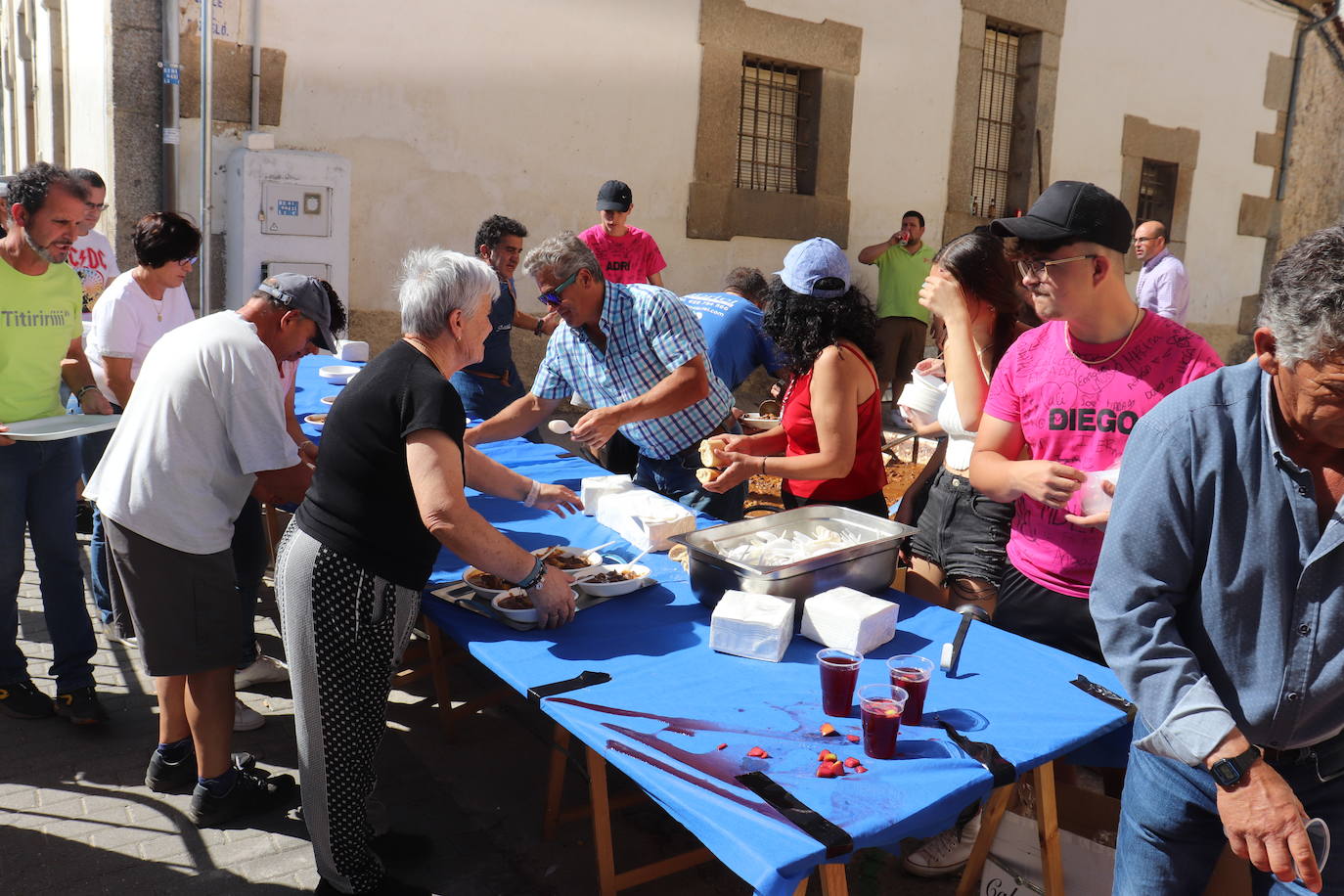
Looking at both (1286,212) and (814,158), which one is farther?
(1286,212)

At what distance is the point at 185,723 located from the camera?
10.1ft

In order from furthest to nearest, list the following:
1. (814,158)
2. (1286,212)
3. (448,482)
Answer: (1286,212) < (814,158) < (448,482)

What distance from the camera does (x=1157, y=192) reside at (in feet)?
43.1

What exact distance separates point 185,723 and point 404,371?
1.52 m

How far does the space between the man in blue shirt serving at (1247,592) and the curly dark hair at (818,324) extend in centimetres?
156

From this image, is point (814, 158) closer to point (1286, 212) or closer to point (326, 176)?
point (326, 176)

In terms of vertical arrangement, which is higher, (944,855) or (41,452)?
(41,452)

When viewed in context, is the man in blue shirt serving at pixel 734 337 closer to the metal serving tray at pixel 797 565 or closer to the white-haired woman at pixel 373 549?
the metal serving tray at pixel 797 565

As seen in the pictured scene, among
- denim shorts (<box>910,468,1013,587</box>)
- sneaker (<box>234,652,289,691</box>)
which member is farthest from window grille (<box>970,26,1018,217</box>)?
sneaker (<box>234,652,289,691</box>)

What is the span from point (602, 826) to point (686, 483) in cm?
167

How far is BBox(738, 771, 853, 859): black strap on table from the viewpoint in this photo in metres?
1.60

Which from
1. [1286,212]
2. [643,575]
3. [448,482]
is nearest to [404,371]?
[448,482]

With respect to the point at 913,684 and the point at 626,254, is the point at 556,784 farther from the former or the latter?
the point at 626,254

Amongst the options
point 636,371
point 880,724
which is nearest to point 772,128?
point 636,371
